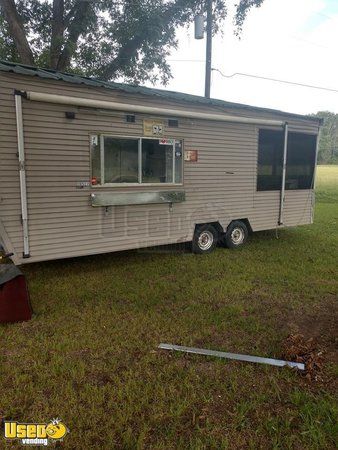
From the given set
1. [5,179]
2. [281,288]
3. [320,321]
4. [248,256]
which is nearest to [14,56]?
[5,179]

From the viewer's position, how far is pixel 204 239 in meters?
7.62

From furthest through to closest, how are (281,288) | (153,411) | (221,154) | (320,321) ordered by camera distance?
1. (221,154)
2. (281,288)
3. (320,321)
4. (153,411)

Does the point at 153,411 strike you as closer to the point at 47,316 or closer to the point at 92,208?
the point at 47,316

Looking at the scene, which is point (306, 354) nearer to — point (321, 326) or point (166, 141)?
point (321, 326)

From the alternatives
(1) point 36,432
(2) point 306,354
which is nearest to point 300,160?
(2) point 306,354

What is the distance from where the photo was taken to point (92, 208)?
19.0ft

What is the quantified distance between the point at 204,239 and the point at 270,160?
2.44 metres

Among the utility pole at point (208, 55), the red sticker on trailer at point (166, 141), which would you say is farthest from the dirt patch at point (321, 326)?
the utility pole at point (208, 55)

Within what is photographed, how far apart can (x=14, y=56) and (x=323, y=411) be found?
605 inches

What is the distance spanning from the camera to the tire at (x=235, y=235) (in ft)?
25.9

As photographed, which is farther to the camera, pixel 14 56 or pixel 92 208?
pixel 14 56

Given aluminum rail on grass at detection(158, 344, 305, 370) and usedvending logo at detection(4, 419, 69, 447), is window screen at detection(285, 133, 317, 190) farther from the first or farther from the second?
usedvending logo at detection(4, 419, 69, 447)

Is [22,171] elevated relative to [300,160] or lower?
lower

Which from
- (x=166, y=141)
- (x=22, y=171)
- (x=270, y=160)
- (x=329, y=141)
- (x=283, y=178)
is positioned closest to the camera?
(x=22, y=171)
